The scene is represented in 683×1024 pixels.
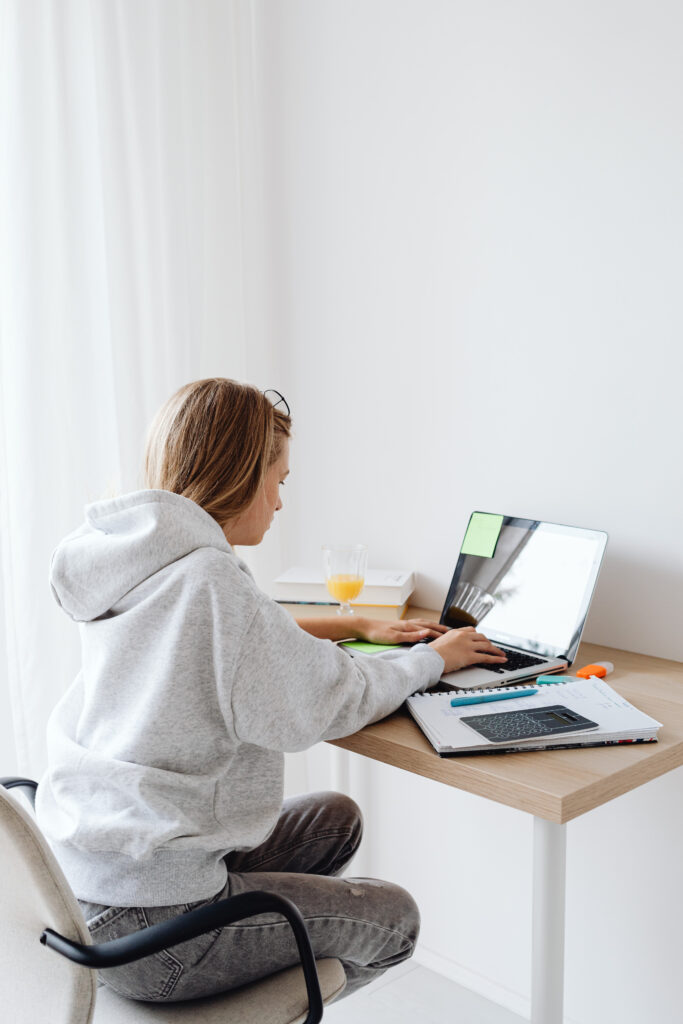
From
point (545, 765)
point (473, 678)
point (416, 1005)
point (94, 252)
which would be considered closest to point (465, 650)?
point (473, 678)

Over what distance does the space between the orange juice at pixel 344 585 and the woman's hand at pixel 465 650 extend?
310 mm

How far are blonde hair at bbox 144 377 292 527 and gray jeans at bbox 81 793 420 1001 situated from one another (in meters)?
0.48

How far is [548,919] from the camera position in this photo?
4.29 ft

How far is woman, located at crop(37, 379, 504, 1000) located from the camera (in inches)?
43.9

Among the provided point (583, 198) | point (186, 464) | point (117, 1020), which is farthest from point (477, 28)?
point (117, 1020)

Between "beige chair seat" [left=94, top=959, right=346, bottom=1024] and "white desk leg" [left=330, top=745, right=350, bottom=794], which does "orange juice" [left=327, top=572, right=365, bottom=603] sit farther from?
"beige chair seat" [left=94, top=959, right=346, bottom=1024]

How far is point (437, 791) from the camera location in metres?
2.07

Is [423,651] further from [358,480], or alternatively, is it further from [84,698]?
[358,480]

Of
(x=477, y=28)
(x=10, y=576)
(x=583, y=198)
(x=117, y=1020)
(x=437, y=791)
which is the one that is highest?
(x=477, y=28)

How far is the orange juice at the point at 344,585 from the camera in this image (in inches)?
70.5

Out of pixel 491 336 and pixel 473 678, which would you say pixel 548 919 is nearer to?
pixel 473 678

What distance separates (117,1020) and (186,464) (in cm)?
66

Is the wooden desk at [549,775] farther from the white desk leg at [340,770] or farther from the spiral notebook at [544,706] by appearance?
the white desk leg at [340,770]

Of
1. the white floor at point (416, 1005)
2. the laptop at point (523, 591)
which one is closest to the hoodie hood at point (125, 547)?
the laptop at point (523, 591)
